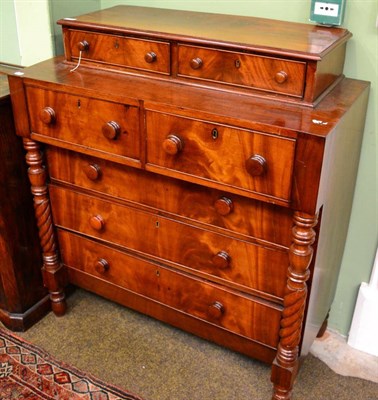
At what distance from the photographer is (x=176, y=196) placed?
1.47 meters

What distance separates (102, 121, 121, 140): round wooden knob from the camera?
1.38 metres

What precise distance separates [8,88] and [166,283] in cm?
81

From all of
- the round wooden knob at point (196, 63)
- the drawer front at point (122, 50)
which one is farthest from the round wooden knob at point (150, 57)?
the round wooden knob at point (196, 63)

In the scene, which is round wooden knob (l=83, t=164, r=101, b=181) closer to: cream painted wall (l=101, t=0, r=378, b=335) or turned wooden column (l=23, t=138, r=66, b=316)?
turned wooden column (l=23, t=138, r=66, b=316)

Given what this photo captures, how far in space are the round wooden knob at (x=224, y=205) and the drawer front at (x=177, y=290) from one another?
0.88ft

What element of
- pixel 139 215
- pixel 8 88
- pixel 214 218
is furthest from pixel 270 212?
pixel 8 88

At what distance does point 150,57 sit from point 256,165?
0.48 meters

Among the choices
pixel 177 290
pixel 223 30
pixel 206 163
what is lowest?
pixel 177 290

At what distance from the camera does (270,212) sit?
1.33m

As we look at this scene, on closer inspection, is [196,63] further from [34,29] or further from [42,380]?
[42,380]

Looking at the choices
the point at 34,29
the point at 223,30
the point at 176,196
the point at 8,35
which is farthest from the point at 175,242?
the point at 8,35

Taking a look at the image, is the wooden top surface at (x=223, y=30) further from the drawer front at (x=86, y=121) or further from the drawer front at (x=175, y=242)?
the drawer front at (x=175, y=242)

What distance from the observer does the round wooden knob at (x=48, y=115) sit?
148 cm

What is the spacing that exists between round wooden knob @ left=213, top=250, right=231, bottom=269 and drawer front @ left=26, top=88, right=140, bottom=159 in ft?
1.19
